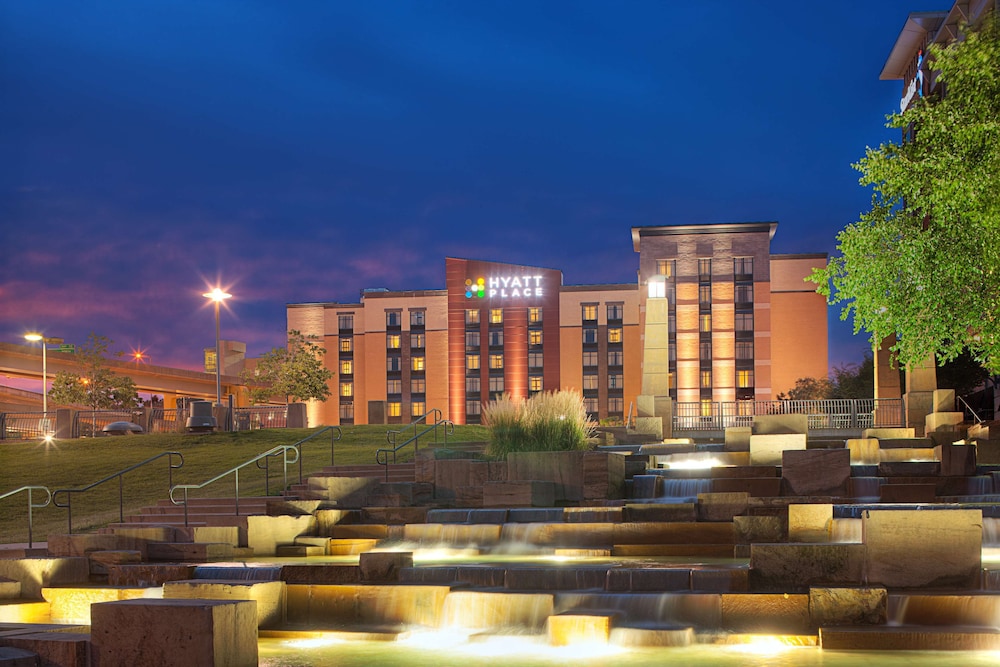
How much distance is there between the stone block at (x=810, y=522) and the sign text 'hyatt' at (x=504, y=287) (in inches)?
3044

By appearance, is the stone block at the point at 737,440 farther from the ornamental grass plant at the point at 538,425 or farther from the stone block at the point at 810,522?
the stone block at the point at 810,522

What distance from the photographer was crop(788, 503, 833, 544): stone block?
13.0 metres

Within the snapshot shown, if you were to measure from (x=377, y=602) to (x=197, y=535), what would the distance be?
5.48 metres

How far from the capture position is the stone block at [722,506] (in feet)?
49.6

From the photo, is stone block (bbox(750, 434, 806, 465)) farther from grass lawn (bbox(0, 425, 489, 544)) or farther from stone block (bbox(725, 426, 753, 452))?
grass lawn (bbox(0, 425, 489, 544))

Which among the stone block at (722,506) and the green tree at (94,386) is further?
the green tree at (94,386)

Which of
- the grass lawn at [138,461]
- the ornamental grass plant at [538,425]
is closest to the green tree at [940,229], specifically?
the ornamental grass plant at [538,425]

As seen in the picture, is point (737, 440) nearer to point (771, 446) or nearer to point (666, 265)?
point (771, 446)

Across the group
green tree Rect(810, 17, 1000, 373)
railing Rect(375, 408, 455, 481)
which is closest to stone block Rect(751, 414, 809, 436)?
green tree Rect(810, 17, 1000, 373)

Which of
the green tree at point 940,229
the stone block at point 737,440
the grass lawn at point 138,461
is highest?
the green tree at point 940,229

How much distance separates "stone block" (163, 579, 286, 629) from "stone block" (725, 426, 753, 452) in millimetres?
13286

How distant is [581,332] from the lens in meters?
89.6

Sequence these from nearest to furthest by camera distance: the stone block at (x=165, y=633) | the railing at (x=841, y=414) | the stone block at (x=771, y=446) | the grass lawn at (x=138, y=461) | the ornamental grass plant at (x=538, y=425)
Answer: the stone block at (x=165, y=633), the stone block at (x=771, y=446), the ornamental grass plant at (x=538, y=425), the grass lawn at (x=138, y=461), the railing at (x=841, y=414)

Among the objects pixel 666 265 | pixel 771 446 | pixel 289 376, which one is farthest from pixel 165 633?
pixel 666 265
